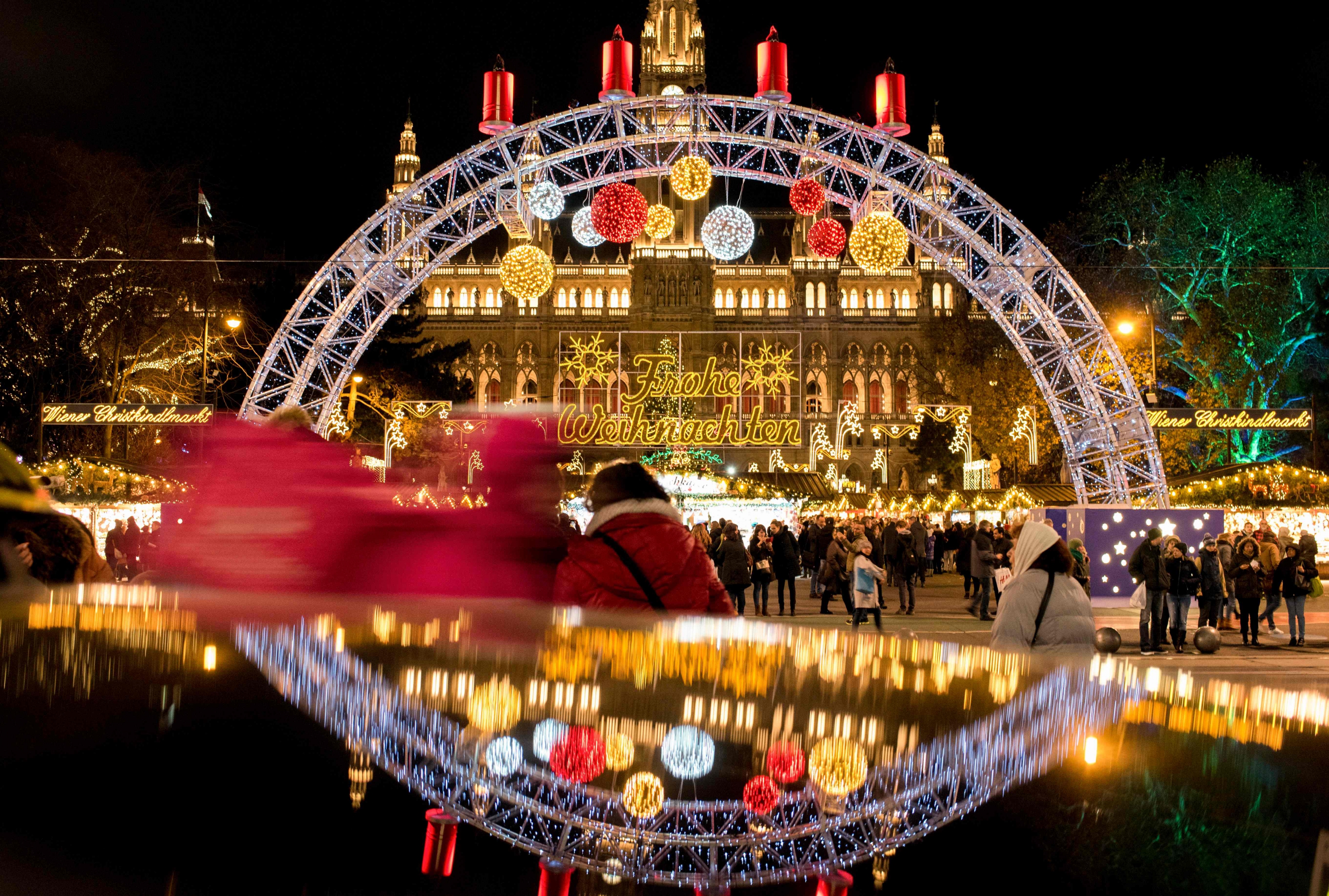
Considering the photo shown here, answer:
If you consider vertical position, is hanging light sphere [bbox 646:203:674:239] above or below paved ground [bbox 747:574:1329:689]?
above

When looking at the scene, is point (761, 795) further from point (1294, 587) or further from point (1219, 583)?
point (1294, 587)

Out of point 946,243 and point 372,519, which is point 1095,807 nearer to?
point 372,519

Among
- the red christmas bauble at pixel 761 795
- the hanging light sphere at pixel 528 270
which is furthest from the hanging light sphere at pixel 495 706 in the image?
the hanging light sphere at pixel 528 270

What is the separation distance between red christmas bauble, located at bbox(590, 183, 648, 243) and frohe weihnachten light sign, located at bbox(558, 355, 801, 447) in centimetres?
796

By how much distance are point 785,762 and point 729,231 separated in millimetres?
17874

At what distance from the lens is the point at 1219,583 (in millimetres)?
13648

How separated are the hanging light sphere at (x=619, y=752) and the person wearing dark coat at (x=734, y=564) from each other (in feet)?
45.1

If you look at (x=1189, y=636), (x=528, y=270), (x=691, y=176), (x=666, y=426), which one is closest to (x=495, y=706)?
(x=1189, y=636)

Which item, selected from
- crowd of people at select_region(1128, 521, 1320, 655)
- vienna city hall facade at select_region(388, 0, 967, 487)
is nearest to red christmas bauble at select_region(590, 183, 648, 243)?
crowd of people at select_region(1128, 521, 1320, 655)

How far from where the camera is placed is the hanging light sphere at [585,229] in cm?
1864

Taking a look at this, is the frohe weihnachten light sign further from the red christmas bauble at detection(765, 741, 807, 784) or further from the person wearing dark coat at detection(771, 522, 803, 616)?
the red christmas bauble at detection(765, 741, 807, 784)

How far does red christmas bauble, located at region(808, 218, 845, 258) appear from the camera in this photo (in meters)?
18.3

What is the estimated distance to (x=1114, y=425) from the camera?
21016 millimetres

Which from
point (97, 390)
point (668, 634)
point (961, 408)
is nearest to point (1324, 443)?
point (961, 408)
